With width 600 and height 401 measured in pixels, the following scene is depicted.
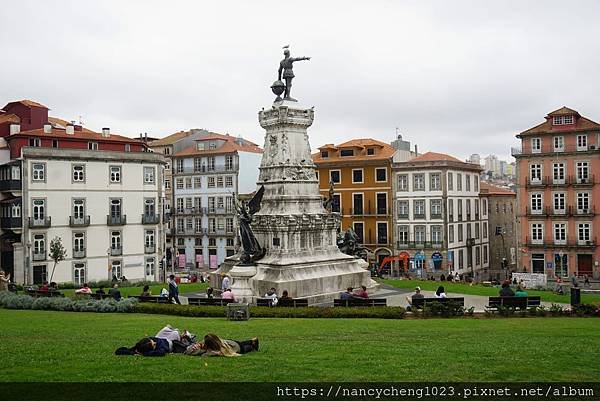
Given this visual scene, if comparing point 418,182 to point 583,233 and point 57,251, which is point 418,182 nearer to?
point 583,233

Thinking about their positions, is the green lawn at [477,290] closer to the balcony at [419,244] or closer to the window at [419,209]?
the balcony at [419,244]

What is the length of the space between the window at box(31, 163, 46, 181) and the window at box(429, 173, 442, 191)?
32.2 m

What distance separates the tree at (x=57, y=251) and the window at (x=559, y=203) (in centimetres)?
3817

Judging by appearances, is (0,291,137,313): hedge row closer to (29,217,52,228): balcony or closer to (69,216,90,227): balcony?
(29,217,52,228): balcony

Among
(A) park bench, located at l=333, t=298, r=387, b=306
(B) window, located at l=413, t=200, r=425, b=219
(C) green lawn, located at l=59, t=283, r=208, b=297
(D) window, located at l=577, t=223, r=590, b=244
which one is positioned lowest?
(C) green lawn, located at l=59, t=283, r=208, b=297

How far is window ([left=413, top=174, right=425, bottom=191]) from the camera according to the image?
198 ft

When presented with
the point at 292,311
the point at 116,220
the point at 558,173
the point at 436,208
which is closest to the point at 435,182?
the point at 436,208

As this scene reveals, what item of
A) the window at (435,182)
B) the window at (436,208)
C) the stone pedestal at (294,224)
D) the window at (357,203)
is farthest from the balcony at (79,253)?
the window at (435,182)

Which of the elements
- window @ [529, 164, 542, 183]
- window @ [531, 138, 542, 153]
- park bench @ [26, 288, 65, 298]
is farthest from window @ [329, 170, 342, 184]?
park bench @ [26, 288, 65, 298]

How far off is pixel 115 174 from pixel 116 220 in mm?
3547

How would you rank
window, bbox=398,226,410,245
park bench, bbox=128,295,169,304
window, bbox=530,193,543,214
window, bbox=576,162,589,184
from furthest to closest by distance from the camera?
window, bbox=398,226,410,245, window, bbox=530,193,543,214, window, bbox=576,162,589,184, park bench, bbox=128,295,169,304

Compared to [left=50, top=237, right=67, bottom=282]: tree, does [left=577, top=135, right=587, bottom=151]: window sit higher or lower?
higher

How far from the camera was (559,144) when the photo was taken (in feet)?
179

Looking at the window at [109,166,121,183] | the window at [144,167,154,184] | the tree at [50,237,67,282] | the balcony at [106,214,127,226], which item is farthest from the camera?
the window at [144,167,154,184]
